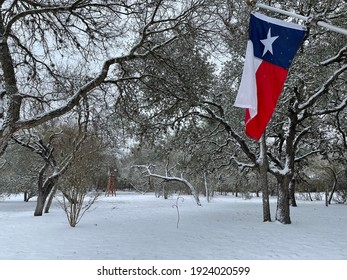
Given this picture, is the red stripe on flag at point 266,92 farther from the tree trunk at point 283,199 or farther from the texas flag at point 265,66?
the tree trunk at point 283,199

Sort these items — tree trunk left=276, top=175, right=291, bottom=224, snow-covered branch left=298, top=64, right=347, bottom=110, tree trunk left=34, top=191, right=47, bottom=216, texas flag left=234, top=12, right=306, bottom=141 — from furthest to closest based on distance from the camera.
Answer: tree trunk left=34, top=191, right=47, bottom=216, tree trunk left=276, top=175, right=291, bottom=224, snow-covered branch left=298, top=64, right=347, bottom=110, texas flag left=234, top=12, right=306, bottom=141

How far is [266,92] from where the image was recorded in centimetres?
524

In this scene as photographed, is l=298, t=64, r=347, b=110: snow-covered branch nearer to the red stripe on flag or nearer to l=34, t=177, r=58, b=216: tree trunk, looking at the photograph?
the red stripe on flag

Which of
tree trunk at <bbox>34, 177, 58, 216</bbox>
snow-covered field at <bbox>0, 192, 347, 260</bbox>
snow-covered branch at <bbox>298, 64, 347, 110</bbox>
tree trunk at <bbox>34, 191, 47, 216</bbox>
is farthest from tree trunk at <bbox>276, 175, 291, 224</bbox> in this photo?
tree trunk at <bbox>34, 191, 47, 216</bbox>

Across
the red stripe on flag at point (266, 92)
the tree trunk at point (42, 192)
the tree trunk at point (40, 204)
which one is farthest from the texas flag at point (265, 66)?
the tree trunk at point (40, 204)

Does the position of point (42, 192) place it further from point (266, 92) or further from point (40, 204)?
point (266, 92)

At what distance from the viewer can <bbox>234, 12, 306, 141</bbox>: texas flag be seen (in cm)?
508

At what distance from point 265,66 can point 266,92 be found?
0.44 metres

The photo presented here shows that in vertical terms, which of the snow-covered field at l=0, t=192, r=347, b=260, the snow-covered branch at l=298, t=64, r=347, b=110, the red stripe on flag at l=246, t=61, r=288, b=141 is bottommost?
the snow-covered field at l=0, t=192, r=347, b=260

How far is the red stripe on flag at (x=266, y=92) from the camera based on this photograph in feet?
16.9

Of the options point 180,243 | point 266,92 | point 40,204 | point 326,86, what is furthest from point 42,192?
point 266,92

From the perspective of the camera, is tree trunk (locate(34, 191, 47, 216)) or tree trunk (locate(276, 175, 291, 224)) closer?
tree trunk (locate(276, 175, 291, 224))

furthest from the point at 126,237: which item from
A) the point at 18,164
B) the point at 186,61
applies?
the point at 18,164

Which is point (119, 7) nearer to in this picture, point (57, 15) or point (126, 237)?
point (57, 15)
